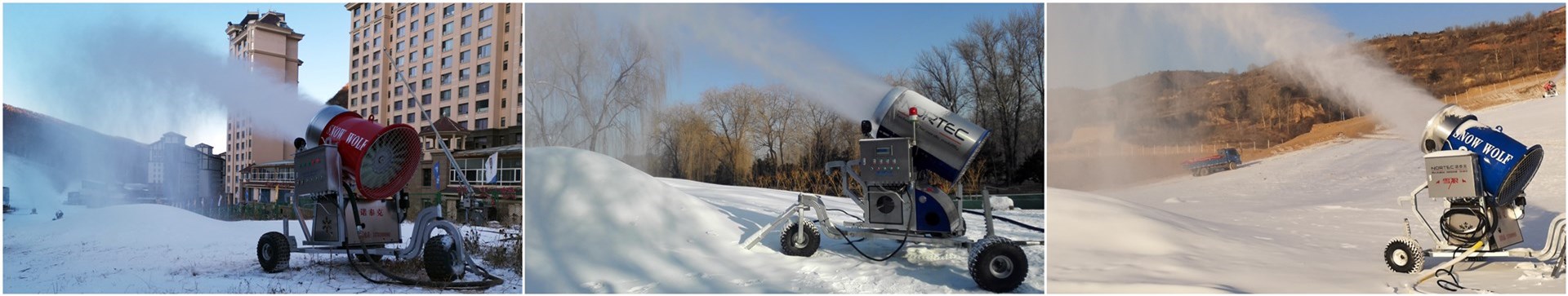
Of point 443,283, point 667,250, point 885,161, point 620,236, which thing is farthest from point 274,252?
point 885,161

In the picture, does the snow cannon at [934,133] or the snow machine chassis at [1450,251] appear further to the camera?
the snow machine chassis at [1450,251]

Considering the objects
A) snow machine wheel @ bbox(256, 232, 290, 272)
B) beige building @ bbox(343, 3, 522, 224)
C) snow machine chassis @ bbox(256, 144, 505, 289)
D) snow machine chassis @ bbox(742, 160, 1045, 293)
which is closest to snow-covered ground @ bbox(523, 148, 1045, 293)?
snow machine chassis @ bbox(742, 160, 1045, 293)

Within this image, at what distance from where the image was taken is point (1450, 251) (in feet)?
21.7

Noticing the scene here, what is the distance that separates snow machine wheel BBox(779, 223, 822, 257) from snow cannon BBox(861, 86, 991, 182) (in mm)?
1037

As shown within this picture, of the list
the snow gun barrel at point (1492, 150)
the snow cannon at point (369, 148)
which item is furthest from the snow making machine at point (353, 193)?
the snow gun barrel at point (1492, 150)

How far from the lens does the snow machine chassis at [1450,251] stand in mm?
6141

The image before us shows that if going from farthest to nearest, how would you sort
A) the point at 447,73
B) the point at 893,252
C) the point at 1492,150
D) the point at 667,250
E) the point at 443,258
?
1. the point at 447,73
2. the point at 667,250
3. the point at 1492,150
4. the point at 893,252
5. the point at 443,258

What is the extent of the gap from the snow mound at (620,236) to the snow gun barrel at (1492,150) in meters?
5.71

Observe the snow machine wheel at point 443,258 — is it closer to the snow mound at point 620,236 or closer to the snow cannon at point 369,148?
the snow mound at point 620,236

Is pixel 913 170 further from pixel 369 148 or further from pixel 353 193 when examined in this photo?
pixel 353 193

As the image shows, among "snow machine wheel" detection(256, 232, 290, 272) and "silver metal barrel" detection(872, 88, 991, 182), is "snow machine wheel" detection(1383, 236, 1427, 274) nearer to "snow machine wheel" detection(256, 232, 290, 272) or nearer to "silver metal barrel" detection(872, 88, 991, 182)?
"silver metal barrel" detection(872, 88, 991, 182)

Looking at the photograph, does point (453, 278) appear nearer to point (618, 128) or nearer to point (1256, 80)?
point (618, 128)

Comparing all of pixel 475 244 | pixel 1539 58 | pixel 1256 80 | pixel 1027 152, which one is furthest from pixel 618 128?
pixel 1539 58

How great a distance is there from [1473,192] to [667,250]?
664 centimetres
